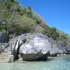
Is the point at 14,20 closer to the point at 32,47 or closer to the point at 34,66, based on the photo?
the point at 32,47

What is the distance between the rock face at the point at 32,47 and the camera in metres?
23.3

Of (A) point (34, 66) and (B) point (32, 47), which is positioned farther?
(B) point (32, 47)

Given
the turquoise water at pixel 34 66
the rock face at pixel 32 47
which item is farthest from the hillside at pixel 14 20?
the turquoise water at pixel 34 66

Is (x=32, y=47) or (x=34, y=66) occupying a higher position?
(x=32, y=47)

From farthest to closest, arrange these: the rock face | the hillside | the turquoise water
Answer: the hillside
the rock face
the turquoise water

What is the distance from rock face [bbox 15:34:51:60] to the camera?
23281 mm

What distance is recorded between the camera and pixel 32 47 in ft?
78.2

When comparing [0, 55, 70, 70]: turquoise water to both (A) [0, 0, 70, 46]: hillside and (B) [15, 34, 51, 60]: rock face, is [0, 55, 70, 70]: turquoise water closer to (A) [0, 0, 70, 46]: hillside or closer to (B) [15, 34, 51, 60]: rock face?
(B) [15, 34, 51, 60]: rock face

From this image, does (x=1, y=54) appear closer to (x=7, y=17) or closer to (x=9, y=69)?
(x=9, y=69)

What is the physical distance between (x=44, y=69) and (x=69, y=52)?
2973 cm

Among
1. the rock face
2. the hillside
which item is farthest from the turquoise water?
the hillside

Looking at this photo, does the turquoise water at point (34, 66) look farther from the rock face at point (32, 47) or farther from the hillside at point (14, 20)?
the hillside at point (14, 20)

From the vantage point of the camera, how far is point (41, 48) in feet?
77.1

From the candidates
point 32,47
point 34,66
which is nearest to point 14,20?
point 32,47
